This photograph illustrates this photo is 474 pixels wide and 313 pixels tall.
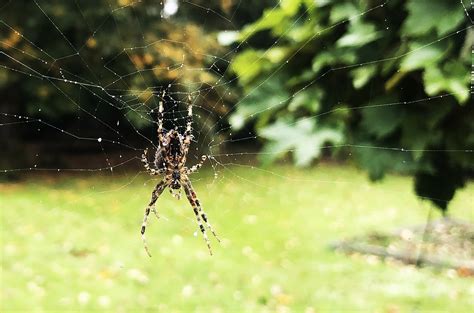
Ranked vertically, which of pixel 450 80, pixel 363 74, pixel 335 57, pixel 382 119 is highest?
pixel 335 57

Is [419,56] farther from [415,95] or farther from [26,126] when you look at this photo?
[26,126]

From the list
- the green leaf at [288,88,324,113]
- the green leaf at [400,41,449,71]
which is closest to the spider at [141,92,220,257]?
the green leaf at [288,88,324,113]

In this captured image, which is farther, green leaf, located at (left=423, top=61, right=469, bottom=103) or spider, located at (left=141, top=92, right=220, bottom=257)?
spider, located at (left=141, top=92, right=220, bottom=257)

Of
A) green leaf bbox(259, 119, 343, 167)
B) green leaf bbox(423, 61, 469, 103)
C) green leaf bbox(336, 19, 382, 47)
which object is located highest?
green leaf bbox(336, 19, 382, 47)

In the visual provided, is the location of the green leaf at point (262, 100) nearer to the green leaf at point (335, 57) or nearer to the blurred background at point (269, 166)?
the blurred background at point (269, 166)

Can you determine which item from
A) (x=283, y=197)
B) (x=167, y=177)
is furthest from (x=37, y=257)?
(x=283, y=197)

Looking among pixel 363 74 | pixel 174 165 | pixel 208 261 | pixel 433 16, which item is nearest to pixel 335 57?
pixel 363 74

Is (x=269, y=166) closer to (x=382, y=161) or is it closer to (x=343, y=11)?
(x=382, y=161)

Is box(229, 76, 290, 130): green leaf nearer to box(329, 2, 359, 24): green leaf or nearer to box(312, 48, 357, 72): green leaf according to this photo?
box(312, 48, 357, 72): green leaf

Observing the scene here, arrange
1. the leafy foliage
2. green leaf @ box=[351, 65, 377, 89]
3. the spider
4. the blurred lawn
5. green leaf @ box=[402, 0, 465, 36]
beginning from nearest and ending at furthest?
green leaf @ box=[402, 0, 465, 36]
the leafy foliage
green leaf @ box=[351, 65, 377, 89]
the spider
the blurred lawn
